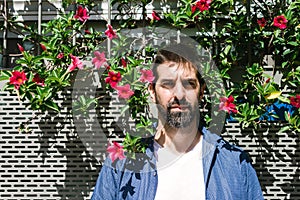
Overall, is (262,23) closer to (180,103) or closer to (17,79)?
(180,103)

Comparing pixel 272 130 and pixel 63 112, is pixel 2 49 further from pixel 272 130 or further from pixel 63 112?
pixel 272 130

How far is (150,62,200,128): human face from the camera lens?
2363mm

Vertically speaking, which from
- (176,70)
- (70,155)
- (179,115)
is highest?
(176,70)

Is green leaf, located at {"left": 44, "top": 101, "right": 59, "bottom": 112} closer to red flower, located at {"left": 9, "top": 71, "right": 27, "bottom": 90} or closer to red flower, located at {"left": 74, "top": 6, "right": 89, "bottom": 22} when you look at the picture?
red flower, located at {"left": 9, "top": 71, "right": 27, "bottom": 90}

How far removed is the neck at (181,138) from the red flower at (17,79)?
0.79 meters

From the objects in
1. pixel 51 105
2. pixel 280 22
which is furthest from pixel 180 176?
pixel 280 22

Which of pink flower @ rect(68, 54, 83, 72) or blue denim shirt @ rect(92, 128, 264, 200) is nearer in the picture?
blue denim shirt @ rect(92, 128, 264, 200)

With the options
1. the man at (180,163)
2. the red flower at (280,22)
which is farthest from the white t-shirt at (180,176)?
the red flower at (280,22)

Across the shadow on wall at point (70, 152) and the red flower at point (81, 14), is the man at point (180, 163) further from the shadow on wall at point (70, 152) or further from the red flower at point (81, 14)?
the red flower at point (81, 14)

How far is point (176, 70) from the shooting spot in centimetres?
241

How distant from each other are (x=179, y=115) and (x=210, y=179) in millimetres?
351

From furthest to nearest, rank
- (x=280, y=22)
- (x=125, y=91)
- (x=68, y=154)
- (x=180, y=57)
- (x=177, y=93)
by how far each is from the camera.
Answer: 1. (x=68, y=154)
2. (x=280, y=22)
3. (x=125, y=91)
4. (x=180, y=57)
5. (x=177, y=93)

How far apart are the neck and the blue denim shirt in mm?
70

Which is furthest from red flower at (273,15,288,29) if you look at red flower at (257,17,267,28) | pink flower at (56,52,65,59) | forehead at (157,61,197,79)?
pink flower at (56,52,65,59)
